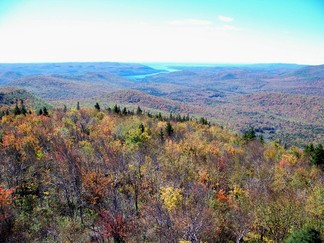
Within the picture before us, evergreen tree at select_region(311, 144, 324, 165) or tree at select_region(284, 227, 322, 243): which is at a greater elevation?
tree at select_region(284, 227, 322, 243)

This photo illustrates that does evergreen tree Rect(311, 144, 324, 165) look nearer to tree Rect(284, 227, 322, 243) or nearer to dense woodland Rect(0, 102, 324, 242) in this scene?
dense woodland Rect(0, 102, 324, 242)

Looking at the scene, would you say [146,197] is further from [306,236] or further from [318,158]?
[318,158]

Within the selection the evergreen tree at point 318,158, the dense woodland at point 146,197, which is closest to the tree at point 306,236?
the dense woodland at point 146,197

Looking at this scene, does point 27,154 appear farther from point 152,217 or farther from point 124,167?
point 152,217

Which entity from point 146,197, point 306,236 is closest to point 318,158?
point 146,197

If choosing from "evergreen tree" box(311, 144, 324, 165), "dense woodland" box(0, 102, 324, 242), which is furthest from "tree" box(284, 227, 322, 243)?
"evergreen tree" box(311, 144, 324, 165)

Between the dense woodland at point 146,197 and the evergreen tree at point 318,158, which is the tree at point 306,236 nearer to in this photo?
the dense woodland at point 146,197

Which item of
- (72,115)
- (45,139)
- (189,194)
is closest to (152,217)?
(189,194)

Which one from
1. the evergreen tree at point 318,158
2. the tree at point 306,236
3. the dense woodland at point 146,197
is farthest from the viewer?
the evergreen tree at point 318,158
